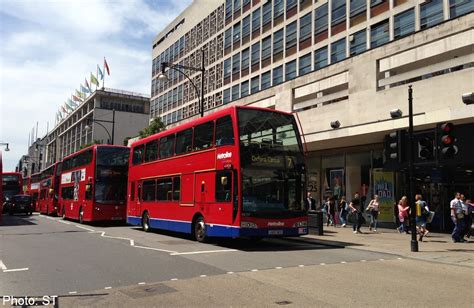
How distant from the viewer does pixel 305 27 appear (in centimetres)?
3959

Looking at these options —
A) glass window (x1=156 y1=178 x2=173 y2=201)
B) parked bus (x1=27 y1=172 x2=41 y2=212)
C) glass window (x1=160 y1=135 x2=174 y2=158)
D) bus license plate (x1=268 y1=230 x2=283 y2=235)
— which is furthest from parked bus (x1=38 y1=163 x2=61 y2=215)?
bus license plate (x1=268 y1=230 x2=283 y2=235)


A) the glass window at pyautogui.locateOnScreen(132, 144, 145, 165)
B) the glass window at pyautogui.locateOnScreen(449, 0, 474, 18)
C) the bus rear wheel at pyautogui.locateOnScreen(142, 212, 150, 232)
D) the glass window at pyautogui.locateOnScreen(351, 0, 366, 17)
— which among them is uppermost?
the glass window at pyautogui.locateOnScreen(351, 0, 366, 17)

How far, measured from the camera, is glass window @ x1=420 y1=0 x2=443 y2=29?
2823 cm

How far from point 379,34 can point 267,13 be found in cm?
1539

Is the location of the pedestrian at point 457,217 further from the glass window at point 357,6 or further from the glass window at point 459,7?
the glass window at point 357,6

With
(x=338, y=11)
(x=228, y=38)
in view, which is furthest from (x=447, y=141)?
(x=228, y=38)

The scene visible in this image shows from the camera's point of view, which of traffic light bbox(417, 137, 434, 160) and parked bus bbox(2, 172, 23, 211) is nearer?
traffic light bbox(417, 137, 434, 160)

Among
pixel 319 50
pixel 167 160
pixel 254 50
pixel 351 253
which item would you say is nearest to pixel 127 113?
pixel 254 50

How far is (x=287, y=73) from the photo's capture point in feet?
137

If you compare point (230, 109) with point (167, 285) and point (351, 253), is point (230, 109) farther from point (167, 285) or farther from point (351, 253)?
point (167, 285)

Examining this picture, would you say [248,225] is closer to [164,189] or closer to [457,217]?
[164,189]

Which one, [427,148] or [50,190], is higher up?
[427,148]

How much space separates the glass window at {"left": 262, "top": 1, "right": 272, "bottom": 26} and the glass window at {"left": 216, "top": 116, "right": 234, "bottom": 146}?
1261 inches

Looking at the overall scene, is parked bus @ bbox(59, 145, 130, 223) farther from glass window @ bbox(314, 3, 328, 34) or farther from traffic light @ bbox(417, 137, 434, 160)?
glass window @ bbox(314, 3, 328, 34)
